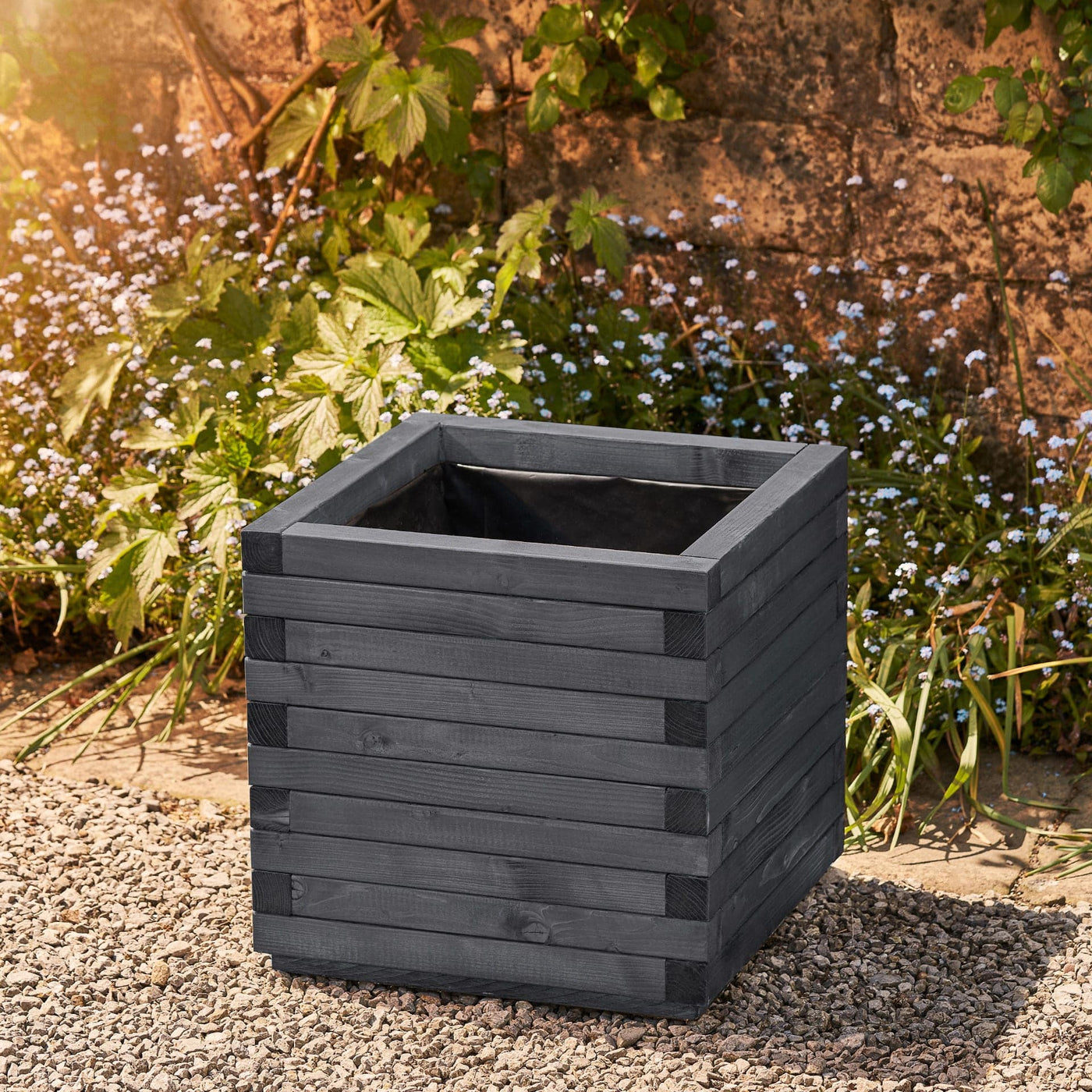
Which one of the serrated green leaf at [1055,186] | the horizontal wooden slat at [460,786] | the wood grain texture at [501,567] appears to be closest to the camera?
the wood grain texture at [501,567]

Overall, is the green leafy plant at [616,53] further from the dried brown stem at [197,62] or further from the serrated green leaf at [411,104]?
the dried brown stem at [197,62]

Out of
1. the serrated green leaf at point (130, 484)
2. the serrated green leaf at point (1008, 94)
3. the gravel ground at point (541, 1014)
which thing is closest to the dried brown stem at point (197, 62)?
the serrated green leaf at point (130, 484)

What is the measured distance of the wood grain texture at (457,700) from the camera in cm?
252

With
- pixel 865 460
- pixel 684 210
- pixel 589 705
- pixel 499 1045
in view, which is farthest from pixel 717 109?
pixel 499 1045

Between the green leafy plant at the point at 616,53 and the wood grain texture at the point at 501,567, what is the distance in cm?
213

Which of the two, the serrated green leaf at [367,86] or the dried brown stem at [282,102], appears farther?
the dried brown stem at [282,102]

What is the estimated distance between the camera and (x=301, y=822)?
272cm

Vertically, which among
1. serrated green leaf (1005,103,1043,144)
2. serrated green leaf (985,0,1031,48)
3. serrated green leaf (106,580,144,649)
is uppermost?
serrated green leaf (985,0,1031,48)

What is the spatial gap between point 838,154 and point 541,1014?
2497 mm

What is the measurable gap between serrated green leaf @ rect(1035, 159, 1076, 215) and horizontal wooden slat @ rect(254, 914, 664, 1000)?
215cm

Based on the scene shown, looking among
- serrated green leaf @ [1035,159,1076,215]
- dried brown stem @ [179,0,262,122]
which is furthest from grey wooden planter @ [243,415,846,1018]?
dried brown stem @ [179,0,262,122]

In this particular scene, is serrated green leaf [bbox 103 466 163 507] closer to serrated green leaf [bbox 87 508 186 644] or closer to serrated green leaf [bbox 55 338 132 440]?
serrated green leaf [bbox 87 508 186 644]

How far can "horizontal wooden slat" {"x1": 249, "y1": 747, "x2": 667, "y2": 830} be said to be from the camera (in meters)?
2.55

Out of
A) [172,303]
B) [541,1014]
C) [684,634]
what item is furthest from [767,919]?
[172,303]
